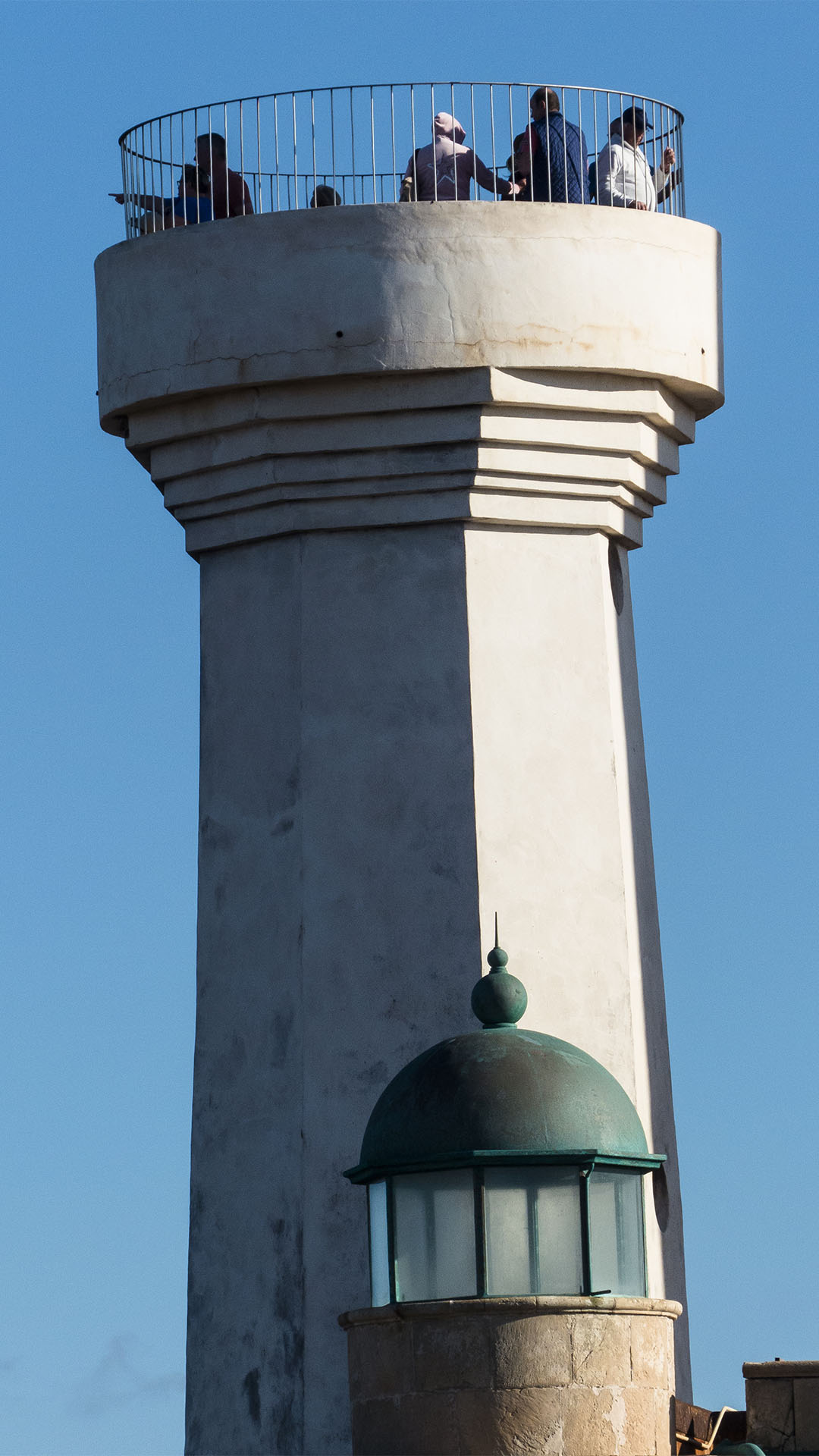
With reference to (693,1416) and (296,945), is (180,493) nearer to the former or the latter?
(296,945)

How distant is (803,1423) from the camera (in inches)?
655

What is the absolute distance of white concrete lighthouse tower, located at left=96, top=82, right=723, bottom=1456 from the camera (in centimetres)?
1989

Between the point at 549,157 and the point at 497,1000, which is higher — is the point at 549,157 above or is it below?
above

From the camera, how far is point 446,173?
21.1 m

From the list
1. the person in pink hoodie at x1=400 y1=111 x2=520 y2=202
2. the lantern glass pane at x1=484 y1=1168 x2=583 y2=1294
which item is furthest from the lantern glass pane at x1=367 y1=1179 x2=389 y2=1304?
the person in pink hoodie at x1=400 y1=111 x2=520 y2=202

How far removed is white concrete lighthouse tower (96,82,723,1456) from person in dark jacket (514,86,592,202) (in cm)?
54

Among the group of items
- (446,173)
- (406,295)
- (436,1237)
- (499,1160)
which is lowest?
(436,1237)

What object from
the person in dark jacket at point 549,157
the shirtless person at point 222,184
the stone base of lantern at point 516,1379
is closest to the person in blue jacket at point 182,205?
the shirtless person at point 222,184

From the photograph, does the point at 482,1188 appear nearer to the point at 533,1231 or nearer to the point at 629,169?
the point at 533,1231

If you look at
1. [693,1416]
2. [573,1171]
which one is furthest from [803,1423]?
[573,1171]

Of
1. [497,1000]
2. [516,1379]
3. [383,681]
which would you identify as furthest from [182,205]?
[516,1379]

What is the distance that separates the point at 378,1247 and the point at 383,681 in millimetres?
5598

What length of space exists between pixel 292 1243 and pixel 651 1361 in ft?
16.0

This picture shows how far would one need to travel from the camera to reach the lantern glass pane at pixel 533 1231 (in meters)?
15.0
